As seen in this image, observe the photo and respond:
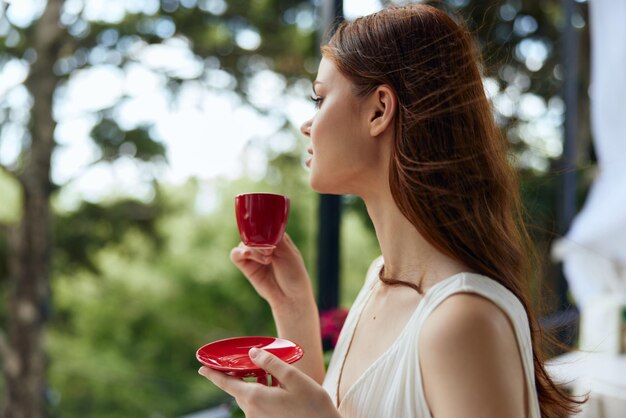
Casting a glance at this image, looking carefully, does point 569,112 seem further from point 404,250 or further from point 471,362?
point 471,362

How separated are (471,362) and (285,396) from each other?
22cm

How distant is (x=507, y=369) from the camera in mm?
705

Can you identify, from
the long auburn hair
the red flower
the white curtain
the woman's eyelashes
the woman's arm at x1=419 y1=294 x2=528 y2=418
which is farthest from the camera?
the white curtain

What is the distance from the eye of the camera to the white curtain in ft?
9.98

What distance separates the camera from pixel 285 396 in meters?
0.75

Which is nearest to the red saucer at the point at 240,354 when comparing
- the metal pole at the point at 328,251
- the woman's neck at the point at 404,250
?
the woman's neck at the point at 404,250

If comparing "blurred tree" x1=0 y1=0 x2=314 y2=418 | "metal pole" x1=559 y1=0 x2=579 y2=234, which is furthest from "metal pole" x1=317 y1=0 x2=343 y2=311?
"blurred tree" x1=0 y1=0 x2=314 y2=418

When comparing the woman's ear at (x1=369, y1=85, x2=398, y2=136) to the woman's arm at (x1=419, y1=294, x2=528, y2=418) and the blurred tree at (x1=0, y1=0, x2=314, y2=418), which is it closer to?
the woman's arm at (x1=419, y1=294, x2=528, y2=418)

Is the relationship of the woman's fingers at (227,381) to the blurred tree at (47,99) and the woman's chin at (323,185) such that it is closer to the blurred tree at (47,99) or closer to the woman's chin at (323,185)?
the woman's chin at (323,185)

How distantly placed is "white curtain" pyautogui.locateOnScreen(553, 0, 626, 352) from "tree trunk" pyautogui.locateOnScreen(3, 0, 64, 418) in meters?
4.46

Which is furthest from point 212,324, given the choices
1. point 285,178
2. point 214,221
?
point 285,178

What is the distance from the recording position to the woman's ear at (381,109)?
84cm

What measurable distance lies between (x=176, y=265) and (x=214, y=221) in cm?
110

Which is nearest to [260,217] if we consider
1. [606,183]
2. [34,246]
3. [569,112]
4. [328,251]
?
[328,251]
